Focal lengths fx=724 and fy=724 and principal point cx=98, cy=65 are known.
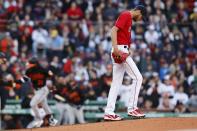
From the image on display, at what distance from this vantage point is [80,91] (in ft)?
67.5

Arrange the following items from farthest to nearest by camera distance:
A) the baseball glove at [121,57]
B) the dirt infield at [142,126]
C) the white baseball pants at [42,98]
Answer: the white baseball pants at [42,98] → the baseball glove at [121,57] → the dirt infield at [142,126]

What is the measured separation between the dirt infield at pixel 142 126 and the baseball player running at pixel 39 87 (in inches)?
198

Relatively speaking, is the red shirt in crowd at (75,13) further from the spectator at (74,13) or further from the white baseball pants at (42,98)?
the white baseball pants at (42,98)

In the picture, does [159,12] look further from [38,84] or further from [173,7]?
[38,84]

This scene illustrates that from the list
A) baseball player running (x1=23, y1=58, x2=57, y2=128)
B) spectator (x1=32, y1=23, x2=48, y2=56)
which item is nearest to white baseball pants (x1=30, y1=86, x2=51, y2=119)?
baseball player running (x1=23, y1=58, x2=57, y2=128)

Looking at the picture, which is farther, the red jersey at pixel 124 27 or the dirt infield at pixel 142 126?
the red jersey at pixel 124 27

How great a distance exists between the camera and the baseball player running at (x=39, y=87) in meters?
17.8

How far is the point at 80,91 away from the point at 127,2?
6.46 metres

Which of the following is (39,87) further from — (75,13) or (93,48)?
(75,13)

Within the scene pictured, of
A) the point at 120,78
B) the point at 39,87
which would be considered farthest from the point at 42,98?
the point at 120,78

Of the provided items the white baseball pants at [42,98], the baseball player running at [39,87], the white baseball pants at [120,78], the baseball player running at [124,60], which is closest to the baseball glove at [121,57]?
the baseball player running at [124,60]

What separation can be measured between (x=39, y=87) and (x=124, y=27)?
5635 mm

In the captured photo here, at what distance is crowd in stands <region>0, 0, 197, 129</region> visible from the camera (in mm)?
21047

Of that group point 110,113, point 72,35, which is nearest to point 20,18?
point 72,35
